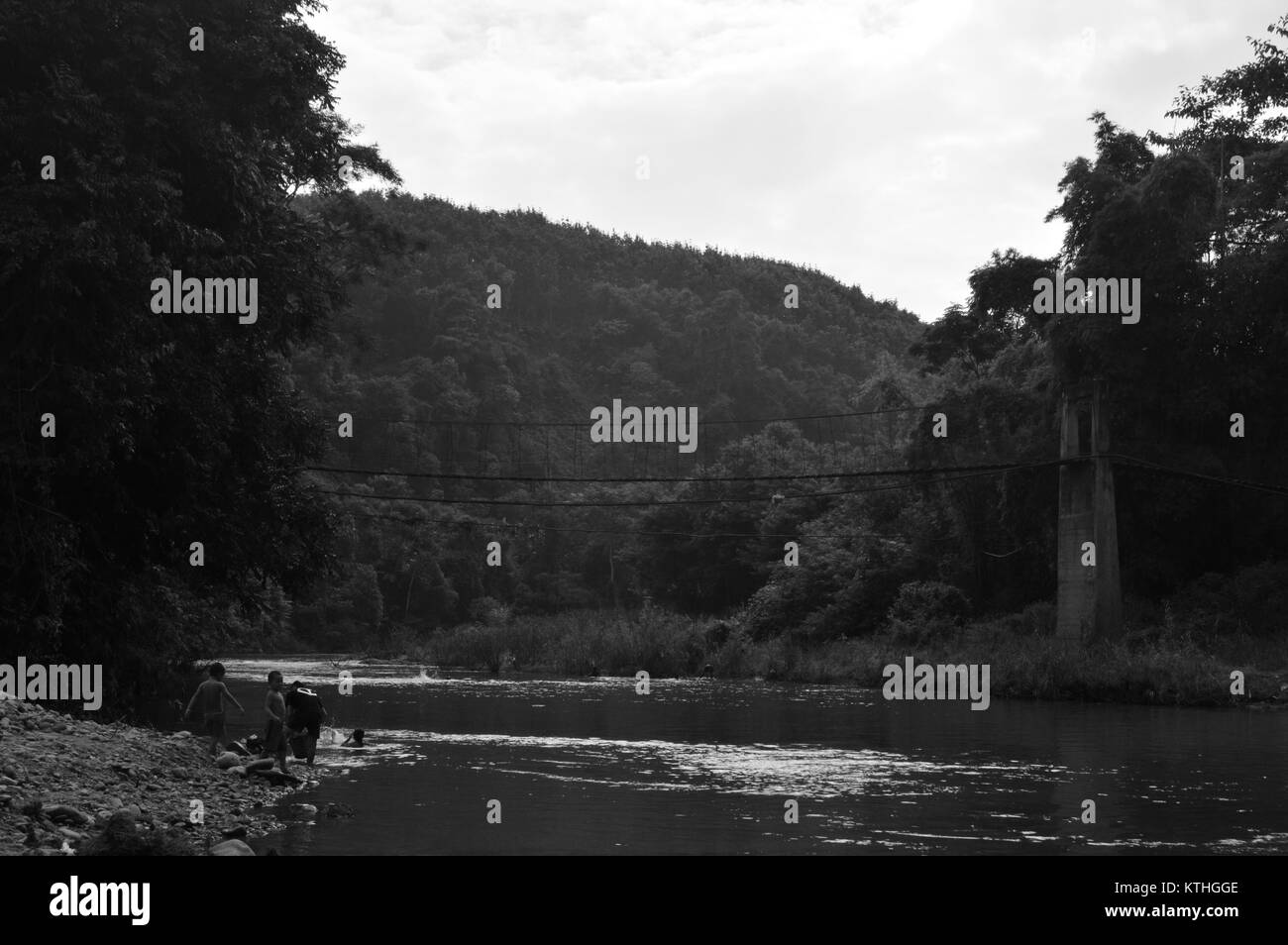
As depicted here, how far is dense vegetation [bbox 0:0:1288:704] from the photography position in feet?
78.2

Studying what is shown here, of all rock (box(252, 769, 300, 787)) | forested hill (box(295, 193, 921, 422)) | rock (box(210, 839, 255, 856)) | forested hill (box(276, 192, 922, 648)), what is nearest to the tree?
rock (box(252, 769, 300, 787))

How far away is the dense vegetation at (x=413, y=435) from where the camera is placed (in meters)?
23.8

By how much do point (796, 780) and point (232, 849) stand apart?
12.1 metres

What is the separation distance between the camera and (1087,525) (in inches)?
1908

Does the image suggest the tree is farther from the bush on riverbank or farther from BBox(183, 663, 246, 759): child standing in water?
the bush on riverbank

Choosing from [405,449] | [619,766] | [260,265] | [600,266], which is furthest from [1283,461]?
[600,266]

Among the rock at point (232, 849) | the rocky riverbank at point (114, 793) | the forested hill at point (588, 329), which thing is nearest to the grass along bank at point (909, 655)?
the rocky riverbank at point (114, 793)

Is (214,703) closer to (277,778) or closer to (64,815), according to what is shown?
(277,778)

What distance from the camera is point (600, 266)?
566ft

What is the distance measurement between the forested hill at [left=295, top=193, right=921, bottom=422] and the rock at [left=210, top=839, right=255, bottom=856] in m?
103

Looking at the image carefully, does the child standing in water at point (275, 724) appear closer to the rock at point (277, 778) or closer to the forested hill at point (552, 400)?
the rock at point (277, 778)

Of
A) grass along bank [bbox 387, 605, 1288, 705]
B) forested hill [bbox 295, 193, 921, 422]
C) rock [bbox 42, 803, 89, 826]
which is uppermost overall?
forested hill [bbox 295, 193, 921, 422]
